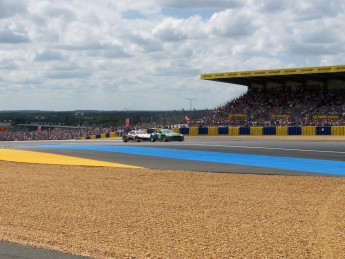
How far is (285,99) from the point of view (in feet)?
181

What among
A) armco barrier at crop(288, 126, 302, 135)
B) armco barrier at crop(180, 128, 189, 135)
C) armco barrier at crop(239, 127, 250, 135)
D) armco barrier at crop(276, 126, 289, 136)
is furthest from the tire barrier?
armco barrier at crop(180, 128, 189, 135)

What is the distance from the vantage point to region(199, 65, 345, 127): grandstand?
47312mm

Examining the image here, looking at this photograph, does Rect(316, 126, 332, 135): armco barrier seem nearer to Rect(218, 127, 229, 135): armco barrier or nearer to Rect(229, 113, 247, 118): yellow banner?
Rect(218, 127, 229, 135): armco barrier

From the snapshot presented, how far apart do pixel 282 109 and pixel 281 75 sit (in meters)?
4.20

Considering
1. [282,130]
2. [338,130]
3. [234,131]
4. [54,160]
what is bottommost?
[54,160]

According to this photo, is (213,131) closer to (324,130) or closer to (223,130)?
(223,130)

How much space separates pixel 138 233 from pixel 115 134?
52.9m

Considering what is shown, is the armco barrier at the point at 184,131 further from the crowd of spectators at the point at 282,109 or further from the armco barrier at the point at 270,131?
the armco barrier at the point at 270,131

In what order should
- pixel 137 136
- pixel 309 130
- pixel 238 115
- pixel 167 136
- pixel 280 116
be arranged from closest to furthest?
1. pixel 167 136
2. pixel 309 130
3. pixel 137 136
4. pixel 280 116
5. pixel 238 115

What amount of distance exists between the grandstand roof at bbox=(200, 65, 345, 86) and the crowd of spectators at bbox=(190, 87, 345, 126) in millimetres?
1205

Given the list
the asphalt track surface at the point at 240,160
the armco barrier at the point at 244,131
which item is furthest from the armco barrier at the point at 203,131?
the asphalt track surface at the point at 240,160

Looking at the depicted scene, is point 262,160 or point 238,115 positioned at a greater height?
point 238,115

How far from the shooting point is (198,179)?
15.5 meters

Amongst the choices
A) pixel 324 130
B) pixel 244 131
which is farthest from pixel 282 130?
pixel 244 131
